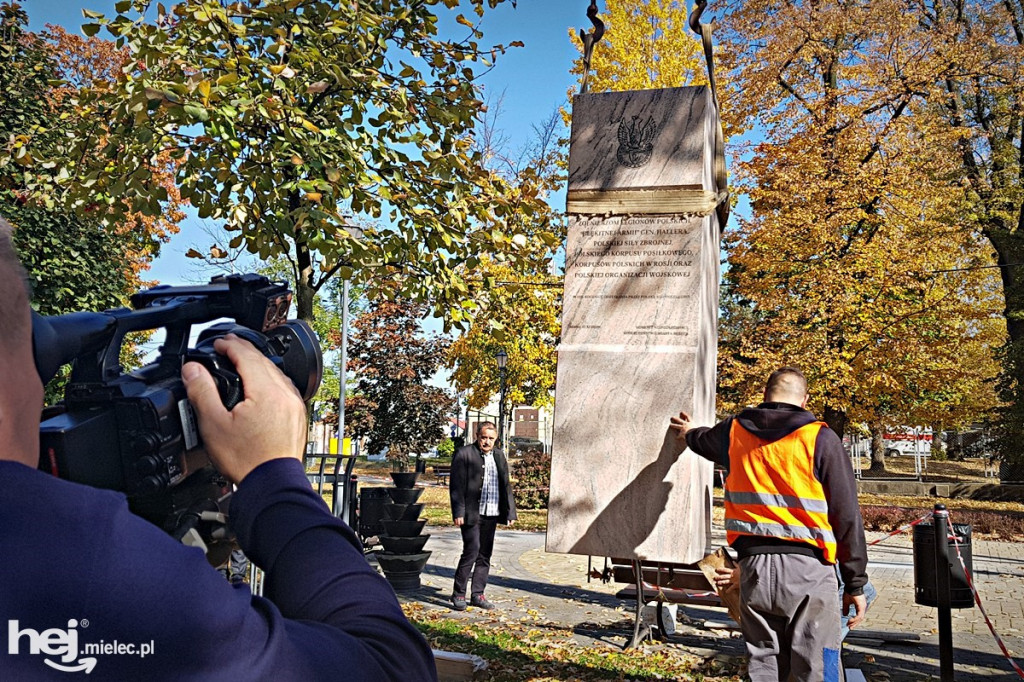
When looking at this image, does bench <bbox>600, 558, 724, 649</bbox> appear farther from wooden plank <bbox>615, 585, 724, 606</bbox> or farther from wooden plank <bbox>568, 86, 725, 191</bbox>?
wooden plank <bbox>568, 86, 725, 191</bbox>

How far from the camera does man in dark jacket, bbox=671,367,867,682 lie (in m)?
4.54

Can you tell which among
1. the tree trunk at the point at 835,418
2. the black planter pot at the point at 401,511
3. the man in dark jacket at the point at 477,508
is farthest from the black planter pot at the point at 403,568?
the tree trunk at the point at 835,418

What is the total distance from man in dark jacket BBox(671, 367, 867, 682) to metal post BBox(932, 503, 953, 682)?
242 cm

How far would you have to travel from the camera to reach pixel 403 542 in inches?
402

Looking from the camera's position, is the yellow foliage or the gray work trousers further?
the yellow foliage

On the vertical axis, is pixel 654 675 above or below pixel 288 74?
below

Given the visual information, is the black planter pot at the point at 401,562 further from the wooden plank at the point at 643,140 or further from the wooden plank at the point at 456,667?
the wooden plank at the point at 643,140

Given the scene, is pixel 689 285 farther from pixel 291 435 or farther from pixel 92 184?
pixel 92 184

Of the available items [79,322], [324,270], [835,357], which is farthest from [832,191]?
[79,322]

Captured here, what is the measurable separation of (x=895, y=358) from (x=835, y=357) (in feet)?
4.19

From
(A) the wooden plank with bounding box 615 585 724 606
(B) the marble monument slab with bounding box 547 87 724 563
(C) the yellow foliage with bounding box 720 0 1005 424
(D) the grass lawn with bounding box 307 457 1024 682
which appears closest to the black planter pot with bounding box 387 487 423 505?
(D) the grass lawn with bounding box 307 457 1024 682

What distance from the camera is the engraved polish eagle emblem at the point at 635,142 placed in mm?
3900

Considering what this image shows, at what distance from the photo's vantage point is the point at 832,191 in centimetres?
1620

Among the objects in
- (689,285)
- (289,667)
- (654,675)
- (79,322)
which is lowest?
(654,675)
